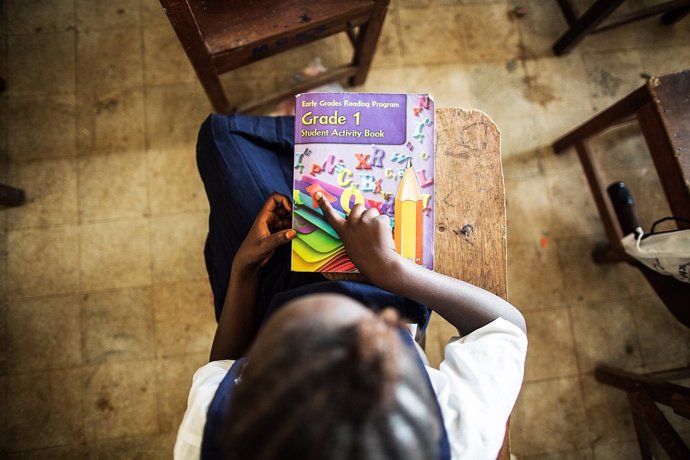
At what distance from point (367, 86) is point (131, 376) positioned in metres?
1.47

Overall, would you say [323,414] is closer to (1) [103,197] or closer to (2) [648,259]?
(2) [648,259]

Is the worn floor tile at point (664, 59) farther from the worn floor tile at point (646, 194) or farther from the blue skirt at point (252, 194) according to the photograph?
the blue skirt at point (252, 194)

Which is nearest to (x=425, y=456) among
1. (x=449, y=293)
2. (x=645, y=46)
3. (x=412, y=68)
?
(x=449, y=293)

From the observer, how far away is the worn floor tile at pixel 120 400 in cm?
151

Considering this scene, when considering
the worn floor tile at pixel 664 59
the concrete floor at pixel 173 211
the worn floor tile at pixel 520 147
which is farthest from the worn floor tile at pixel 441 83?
the worn floor tile at pixel 664 59

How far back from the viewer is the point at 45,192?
1.64 meters

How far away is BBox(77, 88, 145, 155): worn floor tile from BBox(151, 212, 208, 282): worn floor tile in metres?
0.34

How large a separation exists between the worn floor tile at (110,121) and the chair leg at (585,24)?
180 centimetres

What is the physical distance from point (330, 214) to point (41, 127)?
4.88ft

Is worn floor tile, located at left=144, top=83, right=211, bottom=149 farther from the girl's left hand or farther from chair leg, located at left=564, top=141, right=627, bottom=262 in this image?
chair leg, located at left=564, top=141, right=627, bottom=262

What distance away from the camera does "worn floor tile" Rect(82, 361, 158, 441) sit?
1.51 metres

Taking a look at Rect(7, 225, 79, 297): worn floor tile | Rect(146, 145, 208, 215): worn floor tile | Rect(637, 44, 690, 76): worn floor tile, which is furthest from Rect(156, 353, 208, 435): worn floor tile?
Rect(637, 44, 690, 76): worn floor tile

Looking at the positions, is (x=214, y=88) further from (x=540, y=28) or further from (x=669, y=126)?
(x=540, y=28)

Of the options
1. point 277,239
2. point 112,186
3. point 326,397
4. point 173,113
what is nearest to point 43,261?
point 112,186
